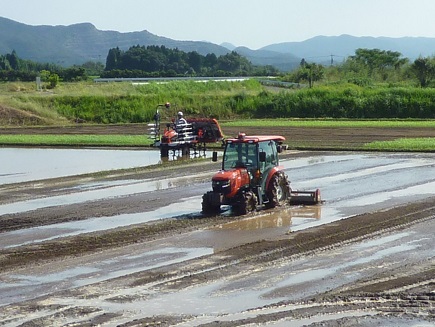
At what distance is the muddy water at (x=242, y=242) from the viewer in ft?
46.8

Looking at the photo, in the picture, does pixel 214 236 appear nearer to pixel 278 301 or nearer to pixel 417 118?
pixel 278 301

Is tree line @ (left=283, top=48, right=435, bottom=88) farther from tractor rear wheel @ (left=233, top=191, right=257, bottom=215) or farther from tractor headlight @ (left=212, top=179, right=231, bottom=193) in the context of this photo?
tractor headlight @ (left=212, top=179, right=231, bottom=193)

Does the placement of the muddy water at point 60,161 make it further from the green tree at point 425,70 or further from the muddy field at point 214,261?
the green tree at point 425,70

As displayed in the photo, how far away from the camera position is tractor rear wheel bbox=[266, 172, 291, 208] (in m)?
22.9

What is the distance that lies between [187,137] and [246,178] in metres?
18.4

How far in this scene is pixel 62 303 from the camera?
45.8ft

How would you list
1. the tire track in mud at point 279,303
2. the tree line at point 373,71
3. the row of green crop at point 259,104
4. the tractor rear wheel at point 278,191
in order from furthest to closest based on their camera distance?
the tree line at point 373,71
the row of green crop at point 259,104
the tractor rear wheel at point 278,191
the tire track in mud at point 279,303

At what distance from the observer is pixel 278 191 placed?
23.5 m

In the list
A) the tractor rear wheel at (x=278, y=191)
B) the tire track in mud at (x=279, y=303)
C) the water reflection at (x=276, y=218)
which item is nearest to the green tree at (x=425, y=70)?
the tractor rear wheel at (x=278, y=191)

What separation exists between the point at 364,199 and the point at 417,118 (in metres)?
44.8

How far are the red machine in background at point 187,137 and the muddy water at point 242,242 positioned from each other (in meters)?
8.60

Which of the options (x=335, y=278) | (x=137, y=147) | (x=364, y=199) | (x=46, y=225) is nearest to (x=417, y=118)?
(x=137, y=147)

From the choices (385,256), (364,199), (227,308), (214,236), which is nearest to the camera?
(227,308)

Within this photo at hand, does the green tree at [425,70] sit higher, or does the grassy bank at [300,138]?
the green tree at [425,70]
